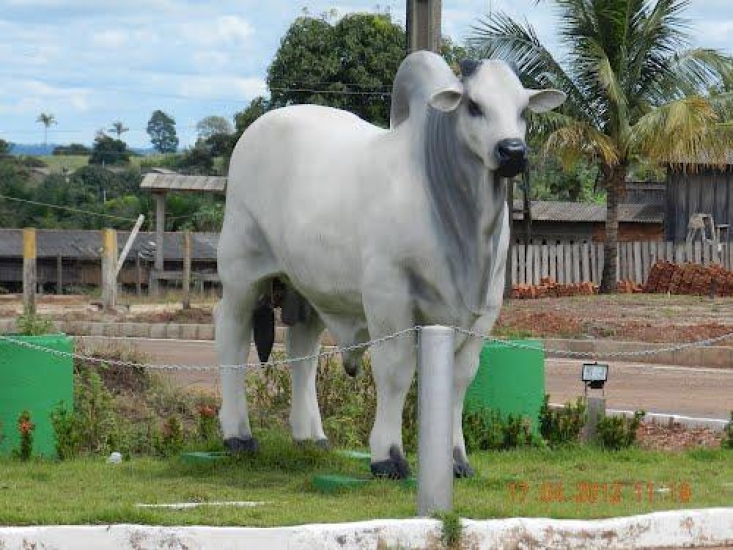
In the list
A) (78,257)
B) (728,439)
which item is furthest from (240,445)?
(78,257)

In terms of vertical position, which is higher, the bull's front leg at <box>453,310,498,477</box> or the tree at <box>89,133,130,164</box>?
the tree at <box>89,133,130,164</box>

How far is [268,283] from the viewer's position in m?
11.1

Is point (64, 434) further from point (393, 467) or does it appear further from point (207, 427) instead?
point (393, 467)

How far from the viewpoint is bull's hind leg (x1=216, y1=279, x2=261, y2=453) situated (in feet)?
36.3

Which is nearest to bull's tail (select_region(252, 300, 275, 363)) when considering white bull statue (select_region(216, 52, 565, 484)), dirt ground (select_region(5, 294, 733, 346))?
white bull statue (select_region(216, 52, 565, 484))

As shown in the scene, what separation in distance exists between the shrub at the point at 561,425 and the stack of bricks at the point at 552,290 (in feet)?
70.1

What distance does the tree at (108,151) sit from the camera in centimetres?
11409

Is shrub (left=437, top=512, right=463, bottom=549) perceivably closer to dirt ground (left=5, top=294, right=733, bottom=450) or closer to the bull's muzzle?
the bull's muzzle

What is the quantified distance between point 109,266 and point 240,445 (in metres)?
19.9

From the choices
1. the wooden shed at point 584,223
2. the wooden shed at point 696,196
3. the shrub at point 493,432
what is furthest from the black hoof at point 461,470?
the wooden shed at point 584,223

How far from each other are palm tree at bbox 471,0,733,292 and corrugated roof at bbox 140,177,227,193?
6.41 metres

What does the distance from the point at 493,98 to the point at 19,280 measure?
37718 millimetres

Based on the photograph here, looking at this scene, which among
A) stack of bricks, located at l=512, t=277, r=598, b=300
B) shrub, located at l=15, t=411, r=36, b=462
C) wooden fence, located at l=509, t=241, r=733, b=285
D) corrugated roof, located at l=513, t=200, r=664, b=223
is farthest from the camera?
corrugated roof, located at l=513, t=200, r=664, b=223

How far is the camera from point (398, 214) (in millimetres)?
9477
